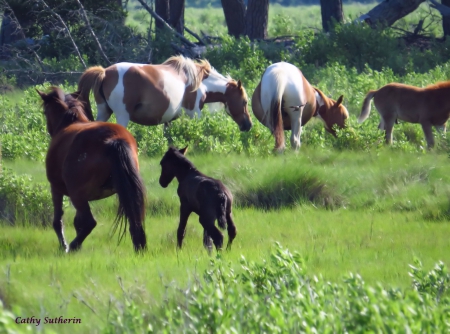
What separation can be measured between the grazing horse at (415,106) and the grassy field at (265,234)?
1182mm

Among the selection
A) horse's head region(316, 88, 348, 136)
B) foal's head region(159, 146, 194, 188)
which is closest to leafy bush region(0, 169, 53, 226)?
foal's head region(159, 146, 194, 188)

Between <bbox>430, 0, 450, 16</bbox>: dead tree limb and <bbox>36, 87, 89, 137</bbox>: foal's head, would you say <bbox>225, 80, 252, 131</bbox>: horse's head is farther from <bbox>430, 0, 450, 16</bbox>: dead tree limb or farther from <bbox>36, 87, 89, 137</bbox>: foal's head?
<bbox>430, 0, 450, 16</bbox>: dead tree limb

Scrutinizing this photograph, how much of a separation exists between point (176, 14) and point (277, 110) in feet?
40.5

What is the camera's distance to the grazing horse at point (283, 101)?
1105 centimetres

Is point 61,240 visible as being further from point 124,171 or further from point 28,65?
point 28,65

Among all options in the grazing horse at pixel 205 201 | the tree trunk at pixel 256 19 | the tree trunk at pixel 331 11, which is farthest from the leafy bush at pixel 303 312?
the tree trunk at pixel 331 11

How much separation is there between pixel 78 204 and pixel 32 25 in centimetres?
1490

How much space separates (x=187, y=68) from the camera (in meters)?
11.5

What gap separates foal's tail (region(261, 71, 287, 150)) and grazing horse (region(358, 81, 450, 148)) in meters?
1.82

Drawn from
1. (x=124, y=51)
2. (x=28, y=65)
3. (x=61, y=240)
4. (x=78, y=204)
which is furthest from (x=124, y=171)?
(x=28, y=65)

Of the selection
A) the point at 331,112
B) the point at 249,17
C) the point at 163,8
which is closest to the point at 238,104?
the point at 331,112

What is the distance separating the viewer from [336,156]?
34.1ft

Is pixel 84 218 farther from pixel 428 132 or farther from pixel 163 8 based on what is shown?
pixel 163 8

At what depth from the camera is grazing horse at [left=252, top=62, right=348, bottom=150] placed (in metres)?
11.1
